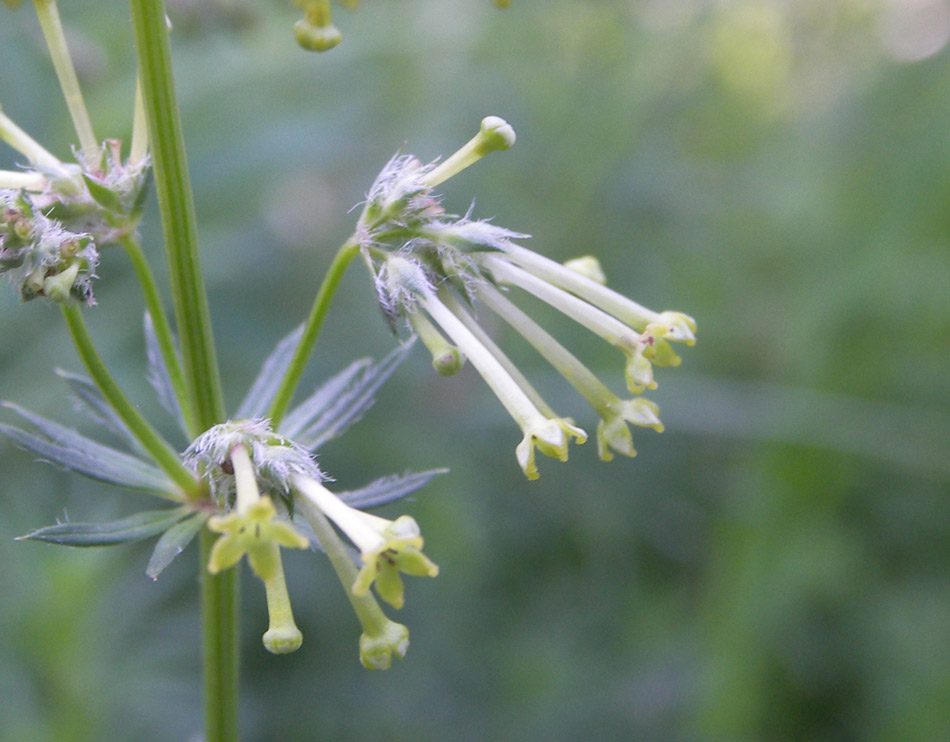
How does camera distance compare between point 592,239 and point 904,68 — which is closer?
point 592,239

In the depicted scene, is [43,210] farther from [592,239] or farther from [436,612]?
[592,239]

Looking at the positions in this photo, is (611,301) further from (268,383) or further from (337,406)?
(268,383)

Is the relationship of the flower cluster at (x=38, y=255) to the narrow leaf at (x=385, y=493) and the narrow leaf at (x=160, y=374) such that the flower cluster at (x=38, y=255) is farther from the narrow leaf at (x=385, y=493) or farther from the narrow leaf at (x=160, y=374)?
the narrow leaf at (x=385, y=493)

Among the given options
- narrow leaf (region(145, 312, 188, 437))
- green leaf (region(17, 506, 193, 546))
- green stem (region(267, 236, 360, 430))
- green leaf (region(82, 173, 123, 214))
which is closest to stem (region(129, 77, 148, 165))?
green leaf (region(82, 173, 123, 214))

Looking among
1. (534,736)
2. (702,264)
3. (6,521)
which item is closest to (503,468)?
(534,736)

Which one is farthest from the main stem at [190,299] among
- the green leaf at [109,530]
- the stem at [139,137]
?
the stem at [139,137]
